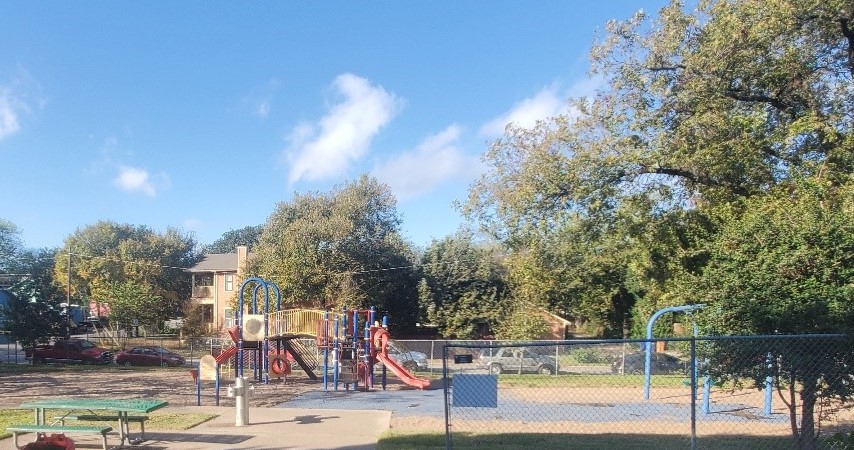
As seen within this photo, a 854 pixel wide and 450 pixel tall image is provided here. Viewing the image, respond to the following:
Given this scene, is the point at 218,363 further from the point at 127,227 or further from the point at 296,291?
the point at 127,227

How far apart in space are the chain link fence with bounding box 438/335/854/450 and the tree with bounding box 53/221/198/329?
44191mm

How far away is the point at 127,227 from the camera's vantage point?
69.9 metres

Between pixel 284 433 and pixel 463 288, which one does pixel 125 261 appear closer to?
pixel 463 288

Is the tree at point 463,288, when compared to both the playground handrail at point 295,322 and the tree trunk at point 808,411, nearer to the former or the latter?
the playground handrail at point 295,322

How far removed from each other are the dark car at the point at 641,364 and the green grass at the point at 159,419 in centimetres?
1400

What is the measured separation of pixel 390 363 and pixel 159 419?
33.9ft

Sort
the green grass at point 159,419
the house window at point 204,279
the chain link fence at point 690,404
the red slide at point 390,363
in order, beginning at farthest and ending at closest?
the house window at point 204,279 → the red slide at point 390,363 → the green grass at point 159,419 → the chain link fence at point 690,404

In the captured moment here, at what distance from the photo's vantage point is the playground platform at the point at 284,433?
10.2m

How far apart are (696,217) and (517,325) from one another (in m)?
13.0

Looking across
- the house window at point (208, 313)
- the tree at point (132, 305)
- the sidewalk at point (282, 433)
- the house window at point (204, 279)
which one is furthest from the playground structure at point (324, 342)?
the house window at point (204, 279)

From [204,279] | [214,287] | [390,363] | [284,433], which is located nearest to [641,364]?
[390,363]

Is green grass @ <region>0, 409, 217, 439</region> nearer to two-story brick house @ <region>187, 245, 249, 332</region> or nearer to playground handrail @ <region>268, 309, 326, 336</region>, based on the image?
playground handrail @ <region>268, 309, 326, 336</region>

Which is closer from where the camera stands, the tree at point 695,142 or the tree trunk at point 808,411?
the tree trunk at point 808,411

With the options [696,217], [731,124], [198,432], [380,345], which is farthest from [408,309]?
[198,432]
